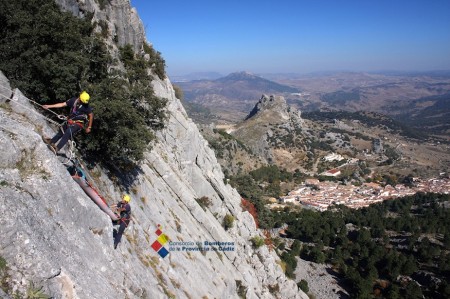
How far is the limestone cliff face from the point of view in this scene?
10352 millimetres

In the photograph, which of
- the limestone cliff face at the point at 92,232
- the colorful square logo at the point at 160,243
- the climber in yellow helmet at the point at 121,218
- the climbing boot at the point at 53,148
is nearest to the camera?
the limestone cliff face at the point at 92,232

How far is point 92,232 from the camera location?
13.9 m

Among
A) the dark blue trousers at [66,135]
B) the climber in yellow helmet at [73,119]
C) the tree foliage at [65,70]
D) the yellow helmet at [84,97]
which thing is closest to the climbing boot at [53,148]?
the climber in yellow helmet at [73,119]

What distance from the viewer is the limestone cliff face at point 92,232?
34.0 feet

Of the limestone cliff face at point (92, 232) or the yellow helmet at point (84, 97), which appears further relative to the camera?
the yellow helmet at point (84, 97)

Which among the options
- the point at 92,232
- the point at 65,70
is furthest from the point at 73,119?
the point at 92,232

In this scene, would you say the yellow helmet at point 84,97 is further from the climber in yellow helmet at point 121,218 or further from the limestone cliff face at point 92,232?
the climber in yellow helmet at point 121,218

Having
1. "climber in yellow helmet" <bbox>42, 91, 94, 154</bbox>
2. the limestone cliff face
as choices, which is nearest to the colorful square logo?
the limestone cliff face

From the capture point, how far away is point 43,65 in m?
17.9

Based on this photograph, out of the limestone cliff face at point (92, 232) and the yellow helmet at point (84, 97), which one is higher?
the yellow helmet at point (84, 97)

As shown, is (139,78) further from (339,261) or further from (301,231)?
(301,231)

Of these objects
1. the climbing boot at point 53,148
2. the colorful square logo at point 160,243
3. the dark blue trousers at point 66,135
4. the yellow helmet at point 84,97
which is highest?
the yellow helmet at point 84,97

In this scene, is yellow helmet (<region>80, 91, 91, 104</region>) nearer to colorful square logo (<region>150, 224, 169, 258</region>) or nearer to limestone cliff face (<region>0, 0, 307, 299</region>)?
limestone cliff face (<region>0, 0, 307, 299</region>)

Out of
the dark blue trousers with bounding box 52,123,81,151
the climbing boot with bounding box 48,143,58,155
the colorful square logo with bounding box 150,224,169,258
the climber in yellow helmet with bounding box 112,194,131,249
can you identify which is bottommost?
the colorful square logo with bounding box 150,224,169,258
